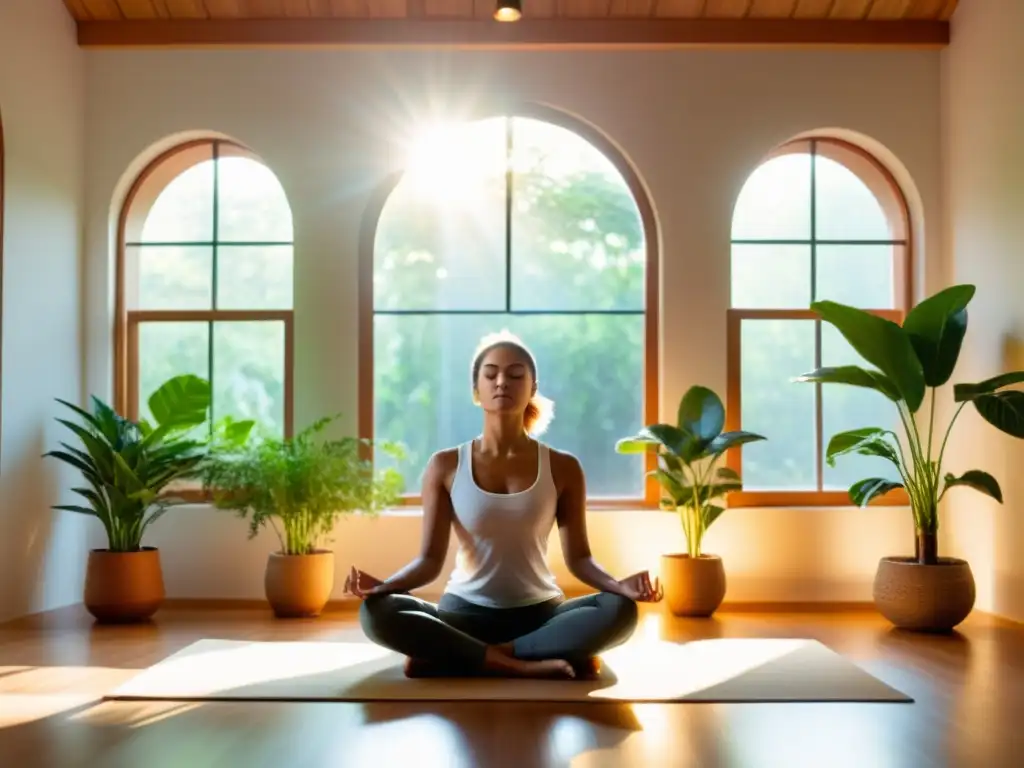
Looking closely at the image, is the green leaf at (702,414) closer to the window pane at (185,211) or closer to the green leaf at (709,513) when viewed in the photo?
the green leaf at (709,513)

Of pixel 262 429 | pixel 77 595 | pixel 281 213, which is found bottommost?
pixel 77 595

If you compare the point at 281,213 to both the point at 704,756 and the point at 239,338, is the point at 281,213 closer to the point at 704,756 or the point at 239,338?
the point at 239,338

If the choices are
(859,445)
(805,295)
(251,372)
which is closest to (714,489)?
(859,445)

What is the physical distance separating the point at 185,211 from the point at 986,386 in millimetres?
3970

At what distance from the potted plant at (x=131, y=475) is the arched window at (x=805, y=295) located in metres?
2.57

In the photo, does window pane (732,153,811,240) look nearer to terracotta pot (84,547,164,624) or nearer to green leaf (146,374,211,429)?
green leaf (146,374,211,429)

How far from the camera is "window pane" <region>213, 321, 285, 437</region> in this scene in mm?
5809

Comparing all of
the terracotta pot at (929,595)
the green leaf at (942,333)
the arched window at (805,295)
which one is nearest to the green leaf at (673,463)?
the arched window at (805,295)

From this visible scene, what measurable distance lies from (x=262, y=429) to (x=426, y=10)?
2235 millimetres

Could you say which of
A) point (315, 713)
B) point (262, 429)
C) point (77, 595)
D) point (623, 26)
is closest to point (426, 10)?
point (623, 26)

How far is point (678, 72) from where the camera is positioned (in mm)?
5750

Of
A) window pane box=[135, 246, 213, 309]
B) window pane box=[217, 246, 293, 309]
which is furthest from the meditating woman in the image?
window pane box=[135, 246, 213, 309]

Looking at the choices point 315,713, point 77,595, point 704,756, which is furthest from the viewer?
point 77,595

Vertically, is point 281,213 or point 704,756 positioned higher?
point 281,213
